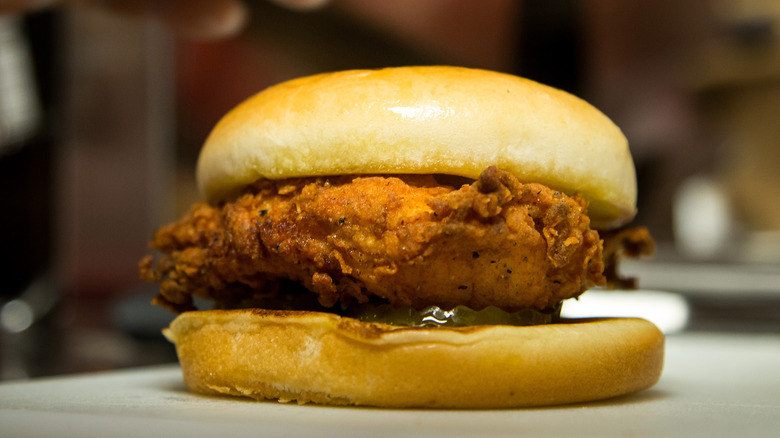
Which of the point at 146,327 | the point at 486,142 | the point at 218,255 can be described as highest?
the point at 486,142

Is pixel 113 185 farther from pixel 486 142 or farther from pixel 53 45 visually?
pixel 486 142

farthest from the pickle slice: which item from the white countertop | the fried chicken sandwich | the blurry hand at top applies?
the blurry hand at top

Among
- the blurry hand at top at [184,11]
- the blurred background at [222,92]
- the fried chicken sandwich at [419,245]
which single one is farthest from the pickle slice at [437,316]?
the blurred background at [222,92]

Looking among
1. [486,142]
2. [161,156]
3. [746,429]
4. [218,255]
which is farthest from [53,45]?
[746,429]

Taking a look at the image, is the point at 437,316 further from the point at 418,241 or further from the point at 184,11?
the point at 184,11

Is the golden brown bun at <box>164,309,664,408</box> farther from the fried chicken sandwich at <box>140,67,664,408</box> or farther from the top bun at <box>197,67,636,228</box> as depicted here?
the top bun at <box>197,67,636,228</box>

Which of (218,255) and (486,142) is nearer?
(486,142)
